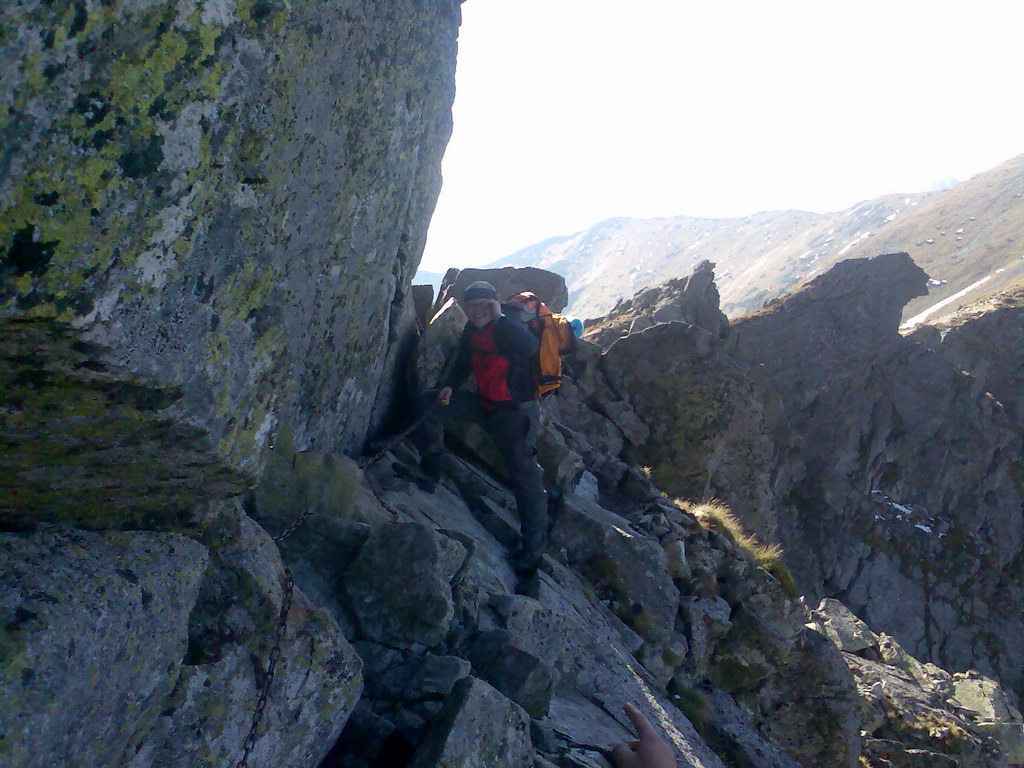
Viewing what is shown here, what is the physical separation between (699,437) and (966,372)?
166 ft

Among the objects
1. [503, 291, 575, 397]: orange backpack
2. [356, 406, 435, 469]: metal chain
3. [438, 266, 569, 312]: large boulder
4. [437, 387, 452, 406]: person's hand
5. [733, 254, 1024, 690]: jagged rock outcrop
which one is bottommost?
[733, 254, 1024, 690]: jagged rock outcrop

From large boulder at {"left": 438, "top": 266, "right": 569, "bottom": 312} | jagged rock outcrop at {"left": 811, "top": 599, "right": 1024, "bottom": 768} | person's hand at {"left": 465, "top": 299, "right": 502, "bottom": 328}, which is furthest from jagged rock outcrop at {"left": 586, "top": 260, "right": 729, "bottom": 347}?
person's hand at {"left": 465, "top": 299, "right": 502, "bottom": 328}

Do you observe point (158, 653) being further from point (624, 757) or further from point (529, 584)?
point (529, 584)

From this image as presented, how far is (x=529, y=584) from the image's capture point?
37.2 ft

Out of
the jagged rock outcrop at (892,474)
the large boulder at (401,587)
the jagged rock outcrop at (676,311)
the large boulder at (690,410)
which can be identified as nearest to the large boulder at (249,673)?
the large boulder at (401,587)

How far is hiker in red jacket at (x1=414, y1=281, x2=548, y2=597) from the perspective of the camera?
1181 centimetres

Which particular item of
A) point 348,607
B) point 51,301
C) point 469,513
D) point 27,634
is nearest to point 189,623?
point 27,634

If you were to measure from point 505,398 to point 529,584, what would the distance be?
3.28 metres

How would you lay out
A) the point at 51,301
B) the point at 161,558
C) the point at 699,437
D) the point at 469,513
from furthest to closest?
the point at 699,437
the point at 469,513
the point at 161,558
the point at 51,301

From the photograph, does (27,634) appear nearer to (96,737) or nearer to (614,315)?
(96,737)

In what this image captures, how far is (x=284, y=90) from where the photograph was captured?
4.88m

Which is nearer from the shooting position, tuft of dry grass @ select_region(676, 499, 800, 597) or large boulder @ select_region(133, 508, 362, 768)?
large boulder @ select_region(133, 508, 362, 768)

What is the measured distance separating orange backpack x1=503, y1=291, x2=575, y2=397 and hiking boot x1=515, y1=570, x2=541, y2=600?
3.25m

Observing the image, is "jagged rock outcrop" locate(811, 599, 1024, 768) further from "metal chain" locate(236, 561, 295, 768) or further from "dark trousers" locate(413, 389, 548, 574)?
"metal chain" locate(236, 561, 295, 768)
